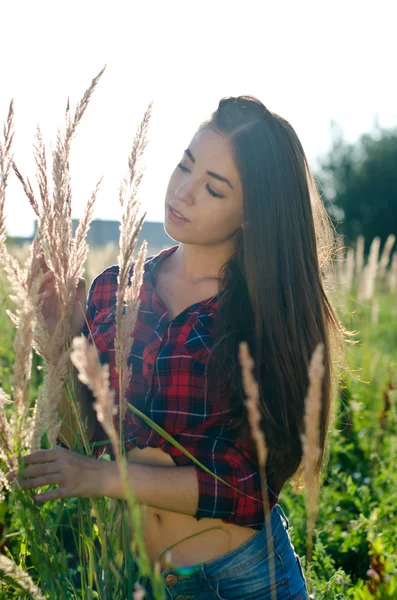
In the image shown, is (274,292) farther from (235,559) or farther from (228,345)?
(235,559)

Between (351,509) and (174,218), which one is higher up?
(174,218)

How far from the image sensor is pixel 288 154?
225 centimetres

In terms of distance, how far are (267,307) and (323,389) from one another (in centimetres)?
30

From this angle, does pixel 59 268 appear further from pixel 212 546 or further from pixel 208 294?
pixel 212 546

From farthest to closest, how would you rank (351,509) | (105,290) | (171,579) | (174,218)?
(351,509) → (105,290) → (174,218) → (171,579)

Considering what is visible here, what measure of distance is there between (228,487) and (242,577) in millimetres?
300

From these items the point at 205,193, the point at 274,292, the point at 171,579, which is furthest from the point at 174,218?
the point at 171,579

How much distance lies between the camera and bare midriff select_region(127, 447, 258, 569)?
1988 millimetres

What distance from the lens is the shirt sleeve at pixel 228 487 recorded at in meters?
1.87

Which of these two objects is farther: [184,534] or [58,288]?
[184,534]

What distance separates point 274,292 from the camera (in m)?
2.14

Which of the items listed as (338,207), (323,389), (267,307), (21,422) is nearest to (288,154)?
(267,307)

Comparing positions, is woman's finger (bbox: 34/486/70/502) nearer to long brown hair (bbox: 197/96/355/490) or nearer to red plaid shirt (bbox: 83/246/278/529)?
red plaid shirt (bbox: 83/246/278/529)

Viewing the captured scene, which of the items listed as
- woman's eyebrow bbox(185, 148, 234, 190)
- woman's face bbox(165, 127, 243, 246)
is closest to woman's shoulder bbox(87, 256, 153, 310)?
woman's face bbox(165, 127, 243, 246)
